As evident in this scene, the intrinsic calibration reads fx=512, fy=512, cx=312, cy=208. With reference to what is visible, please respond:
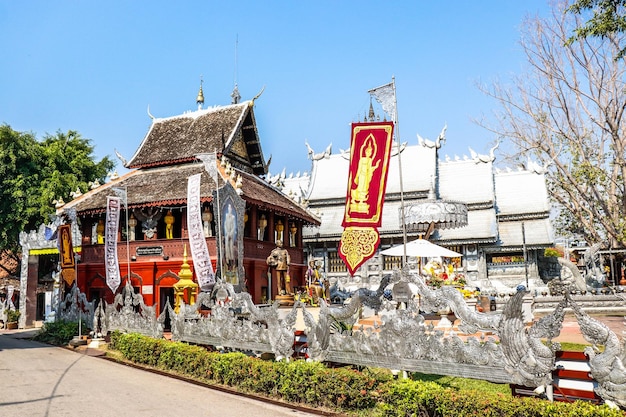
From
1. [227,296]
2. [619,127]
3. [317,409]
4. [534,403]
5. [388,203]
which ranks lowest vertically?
[317,409]

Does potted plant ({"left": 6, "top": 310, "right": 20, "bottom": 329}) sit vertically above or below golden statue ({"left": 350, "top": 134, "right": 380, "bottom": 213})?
below

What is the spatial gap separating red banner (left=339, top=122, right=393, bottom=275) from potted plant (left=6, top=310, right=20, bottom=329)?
23700 millimetres

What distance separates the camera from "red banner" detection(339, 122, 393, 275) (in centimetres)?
1060

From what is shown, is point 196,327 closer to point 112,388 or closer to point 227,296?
point 227,296

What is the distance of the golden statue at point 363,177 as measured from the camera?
420 inches

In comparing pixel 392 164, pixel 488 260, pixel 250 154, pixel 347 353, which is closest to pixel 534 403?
pixel 347 353

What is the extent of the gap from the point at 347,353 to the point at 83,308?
1404 centimetres

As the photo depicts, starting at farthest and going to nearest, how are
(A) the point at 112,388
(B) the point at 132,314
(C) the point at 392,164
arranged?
(C) the point at 392,164 < (B) the point at 132,314 < (A) the point at 112,388

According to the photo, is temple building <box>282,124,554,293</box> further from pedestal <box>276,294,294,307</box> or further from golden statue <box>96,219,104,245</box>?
golden statue <box>96,219,104,245</box>

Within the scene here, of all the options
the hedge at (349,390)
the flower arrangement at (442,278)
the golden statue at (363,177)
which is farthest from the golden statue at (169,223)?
the golden statue at (363,177)

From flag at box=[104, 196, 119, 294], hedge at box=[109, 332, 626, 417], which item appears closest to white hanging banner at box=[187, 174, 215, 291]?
hedge at box=[109, 332, 626, 417]

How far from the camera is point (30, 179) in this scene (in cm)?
3444

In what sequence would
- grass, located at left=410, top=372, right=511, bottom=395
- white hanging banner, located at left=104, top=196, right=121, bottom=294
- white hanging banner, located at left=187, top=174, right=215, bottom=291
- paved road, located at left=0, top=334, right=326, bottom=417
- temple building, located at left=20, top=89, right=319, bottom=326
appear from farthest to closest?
temple building, located at left=20, top=89, right=319, bottom=326, white hanging banner, located at left=104, top=196, right=121, bottom=294, white hanging banner, located at left=187, top=174, right=215, bottom=291, grass, located at left=410, top=372, right=511, bottom=395, paved road, located at left=0, top=334, right=326, bottom=417

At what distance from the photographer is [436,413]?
7.57 metres
